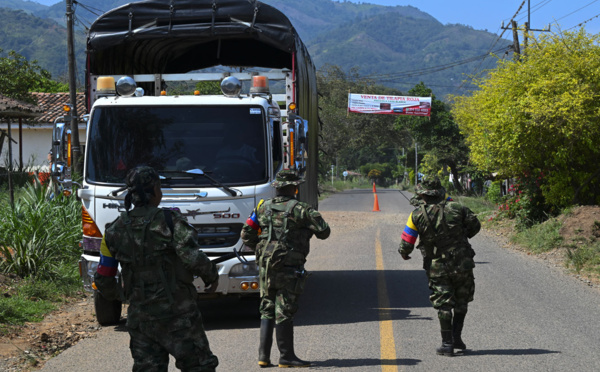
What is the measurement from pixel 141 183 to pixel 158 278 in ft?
1.91

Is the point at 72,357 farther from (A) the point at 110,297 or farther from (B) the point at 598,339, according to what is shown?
(B) the point at 598,339

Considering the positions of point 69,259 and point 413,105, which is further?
point 413,105

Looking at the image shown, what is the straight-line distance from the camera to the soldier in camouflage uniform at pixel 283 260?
6.34 meters

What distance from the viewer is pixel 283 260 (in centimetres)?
638

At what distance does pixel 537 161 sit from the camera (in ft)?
58.2

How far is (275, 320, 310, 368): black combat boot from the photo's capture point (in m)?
6.31

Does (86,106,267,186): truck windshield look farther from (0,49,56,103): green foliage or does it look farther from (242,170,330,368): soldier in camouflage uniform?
(0,49,56,103): green foliage

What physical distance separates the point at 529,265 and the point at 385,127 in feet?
180

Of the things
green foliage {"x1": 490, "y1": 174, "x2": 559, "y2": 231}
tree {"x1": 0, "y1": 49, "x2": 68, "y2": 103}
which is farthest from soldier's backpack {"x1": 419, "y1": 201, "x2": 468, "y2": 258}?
tree {"x1": 0, "y1": 49, "x2": 68, "y2": 103}

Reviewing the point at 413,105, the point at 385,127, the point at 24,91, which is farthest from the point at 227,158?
the point at 385,127

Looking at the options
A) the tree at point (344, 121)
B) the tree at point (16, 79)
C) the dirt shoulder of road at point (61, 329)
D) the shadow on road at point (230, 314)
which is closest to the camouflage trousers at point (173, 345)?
the dirt shoulder of road at point (61, 329)

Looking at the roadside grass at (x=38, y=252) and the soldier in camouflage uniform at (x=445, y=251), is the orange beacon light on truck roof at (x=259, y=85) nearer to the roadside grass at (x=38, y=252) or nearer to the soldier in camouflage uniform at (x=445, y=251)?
the soldier in camouflage uniform at (x=445, y=251)

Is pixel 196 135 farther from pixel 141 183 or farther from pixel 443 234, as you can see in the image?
pixel 141 183

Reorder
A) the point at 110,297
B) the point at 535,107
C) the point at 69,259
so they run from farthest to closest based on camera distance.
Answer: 1. the point at 535,107
2. the point at 69,259
3. the point at 110,297
